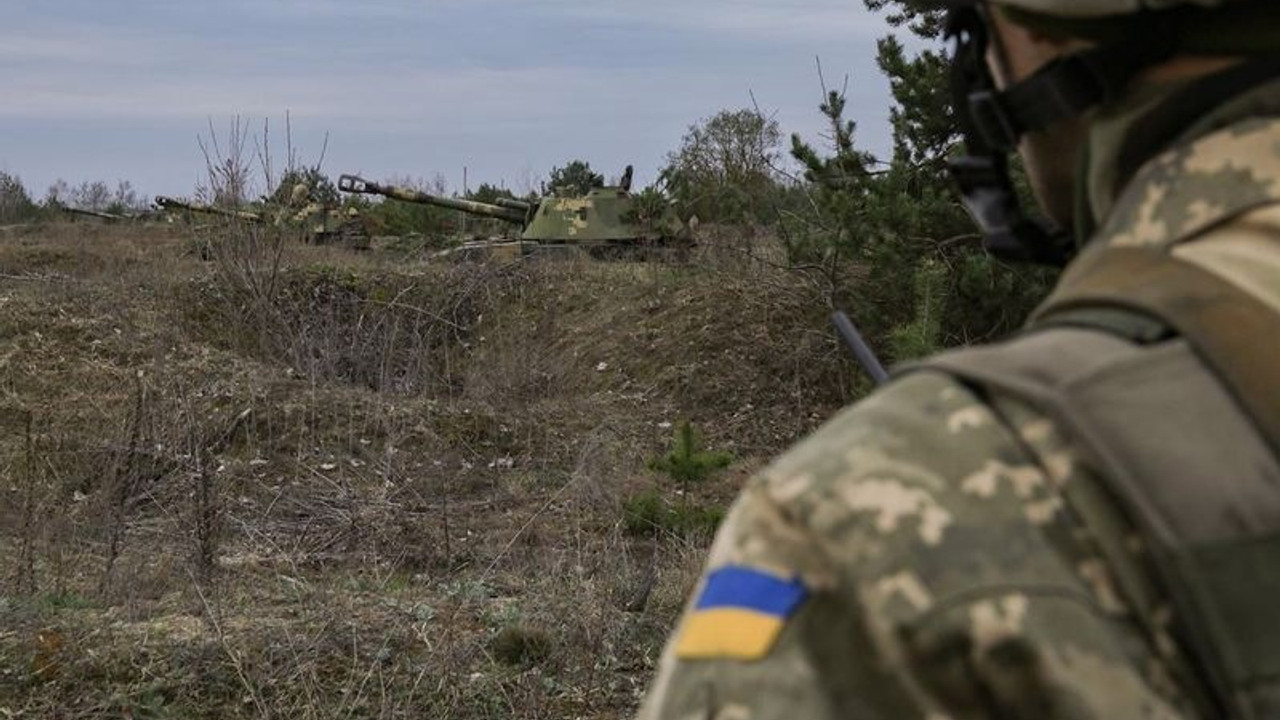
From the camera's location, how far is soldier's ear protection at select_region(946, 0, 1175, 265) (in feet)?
3.54

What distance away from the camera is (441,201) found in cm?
2303

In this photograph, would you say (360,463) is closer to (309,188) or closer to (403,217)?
(309,188)

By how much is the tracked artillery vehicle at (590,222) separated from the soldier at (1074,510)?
20.4m

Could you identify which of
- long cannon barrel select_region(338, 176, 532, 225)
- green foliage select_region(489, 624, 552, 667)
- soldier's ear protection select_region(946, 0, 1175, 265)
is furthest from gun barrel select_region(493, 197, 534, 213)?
soldier's ear protection select_region(946, 0, 1175, 265)

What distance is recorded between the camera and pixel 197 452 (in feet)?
27.4

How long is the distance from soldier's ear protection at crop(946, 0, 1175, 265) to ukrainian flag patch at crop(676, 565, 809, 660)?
1.52 ft

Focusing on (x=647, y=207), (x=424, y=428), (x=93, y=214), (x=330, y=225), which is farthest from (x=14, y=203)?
(x=424, y=428)

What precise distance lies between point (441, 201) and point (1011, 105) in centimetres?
2225

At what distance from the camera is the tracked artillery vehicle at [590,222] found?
71.2 feet

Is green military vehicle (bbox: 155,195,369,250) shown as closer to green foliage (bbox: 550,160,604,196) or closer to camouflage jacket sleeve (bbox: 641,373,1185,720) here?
green foliage (bbox: 550,160,604,196)

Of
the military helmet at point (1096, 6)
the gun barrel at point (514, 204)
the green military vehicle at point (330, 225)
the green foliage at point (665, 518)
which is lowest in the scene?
the green foliage at point (665, 518)

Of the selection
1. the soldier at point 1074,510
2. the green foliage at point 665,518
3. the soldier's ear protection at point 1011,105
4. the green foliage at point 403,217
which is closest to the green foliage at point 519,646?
the green foliage at point 665,518

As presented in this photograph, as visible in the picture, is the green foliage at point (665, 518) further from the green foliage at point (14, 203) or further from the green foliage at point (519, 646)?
the green foliage at point (14, 203)

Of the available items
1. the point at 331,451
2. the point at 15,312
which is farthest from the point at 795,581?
the point at 15,312
